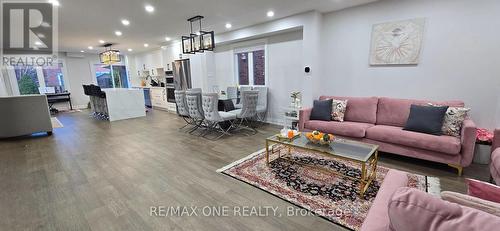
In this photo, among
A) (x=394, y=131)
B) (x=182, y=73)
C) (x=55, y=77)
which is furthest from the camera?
(x=55, y=77)

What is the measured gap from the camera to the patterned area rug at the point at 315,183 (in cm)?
204

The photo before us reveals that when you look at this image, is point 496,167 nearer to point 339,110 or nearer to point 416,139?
point 416,139

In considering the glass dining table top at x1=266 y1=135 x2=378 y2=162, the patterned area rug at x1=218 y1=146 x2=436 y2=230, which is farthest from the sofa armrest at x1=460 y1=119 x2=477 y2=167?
the glass dining table top at x1=266 y1=135 x2=378 y2=162

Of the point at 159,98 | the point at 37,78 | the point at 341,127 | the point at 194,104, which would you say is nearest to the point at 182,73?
the point at 159,98

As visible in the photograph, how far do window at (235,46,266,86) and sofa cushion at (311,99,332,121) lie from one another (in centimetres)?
215

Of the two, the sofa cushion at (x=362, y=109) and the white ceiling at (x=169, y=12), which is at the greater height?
the white ceiling at (x=169, y=12)

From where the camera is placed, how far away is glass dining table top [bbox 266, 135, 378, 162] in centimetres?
233

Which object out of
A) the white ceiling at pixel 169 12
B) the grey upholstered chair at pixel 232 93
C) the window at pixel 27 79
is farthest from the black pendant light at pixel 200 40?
the window at pixel 27 79

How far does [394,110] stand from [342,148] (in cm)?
169

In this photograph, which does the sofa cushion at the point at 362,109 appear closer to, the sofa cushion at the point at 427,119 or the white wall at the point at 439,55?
the white wall at the point at 439,55

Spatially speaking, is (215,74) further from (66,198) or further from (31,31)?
(66,198)

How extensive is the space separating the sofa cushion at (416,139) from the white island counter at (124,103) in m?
6.92

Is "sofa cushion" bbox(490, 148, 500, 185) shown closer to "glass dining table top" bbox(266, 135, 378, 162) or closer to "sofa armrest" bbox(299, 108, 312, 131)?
"glass dining table top" bbox(266, 135, 378, 162)

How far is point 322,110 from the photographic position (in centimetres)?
396
